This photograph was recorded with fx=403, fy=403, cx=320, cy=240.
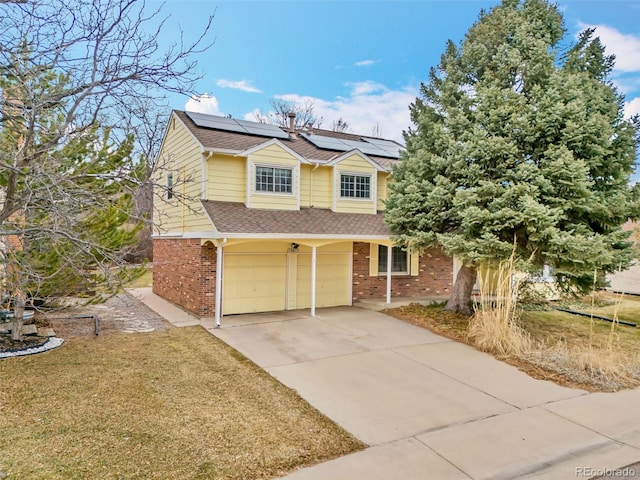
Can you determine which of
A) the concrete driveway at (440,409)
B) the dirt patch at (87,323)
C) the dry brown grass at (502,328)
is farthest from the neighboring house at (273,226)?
the dry brown grass at (502,328)

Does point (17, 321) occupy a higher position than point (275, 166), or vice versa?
point (275, 166)

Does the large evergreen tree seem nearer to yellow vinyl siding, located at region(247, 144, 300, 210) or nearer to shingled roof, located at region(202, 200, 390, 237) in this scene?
shingled roof, located at region(202, 200, 390, 237)

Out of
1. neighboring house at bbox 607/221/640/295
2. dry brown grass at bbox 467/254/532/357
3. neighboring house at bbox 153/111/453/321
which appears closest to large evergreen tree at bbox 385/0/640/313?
dry brown grass at bbox 467/254/532/357

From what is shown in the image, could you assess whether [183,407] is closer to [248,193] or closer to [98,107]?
[98,107]

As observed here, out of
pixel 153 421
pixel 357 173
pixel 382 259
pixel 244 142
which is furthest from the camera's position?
pixel 382 259

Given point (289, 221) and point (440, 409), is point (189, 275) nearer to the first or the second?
point (289, 221)

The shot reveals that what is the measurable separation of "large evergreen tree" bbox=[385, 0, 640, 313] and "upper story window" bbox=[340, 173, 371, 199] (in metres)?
2.96

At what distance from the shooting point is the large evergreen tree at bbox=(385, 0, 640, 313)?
8875mm

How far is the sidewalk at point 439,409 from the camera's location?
13.8ft

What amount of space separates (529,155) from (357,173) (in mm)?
5407

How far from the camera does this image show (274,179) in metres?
12.2

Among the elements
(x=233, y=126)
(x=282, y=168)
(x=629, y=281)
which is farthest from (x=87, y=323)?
(x=629, y=281)

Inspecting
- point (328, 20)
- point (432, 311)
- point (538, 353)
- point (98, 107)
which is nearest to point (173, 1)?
point (98, 107)

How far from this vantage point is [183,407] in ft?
17.6
